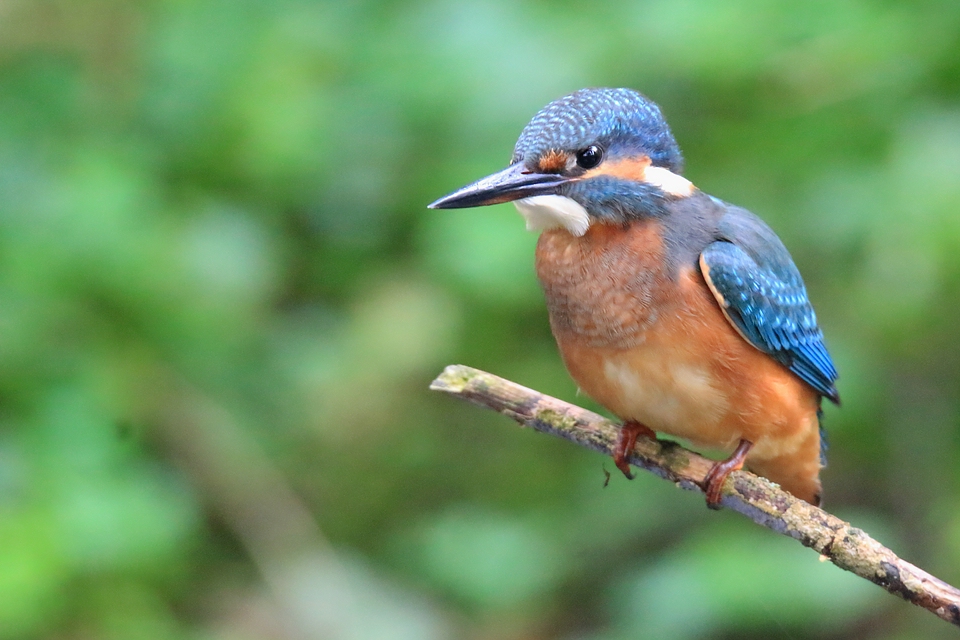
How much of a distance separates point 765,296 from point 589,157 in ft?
1.60

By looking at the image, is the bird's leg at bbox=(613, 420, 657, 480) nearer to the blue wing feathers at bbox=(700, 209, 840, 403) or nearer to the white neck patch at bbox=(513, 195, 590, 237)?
the blue wing feathers at bbox=(700, 209, 840, 403)

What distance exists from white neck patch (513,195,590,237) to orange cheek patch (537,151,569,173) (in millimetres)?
54

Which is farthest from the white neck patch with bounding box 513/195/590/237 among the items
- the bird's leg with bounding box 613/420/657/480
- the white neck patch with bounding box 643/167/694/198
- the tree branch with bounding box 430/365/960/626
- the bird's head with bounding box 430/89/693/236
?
the bird's leg with bounding box 613/420/657/480

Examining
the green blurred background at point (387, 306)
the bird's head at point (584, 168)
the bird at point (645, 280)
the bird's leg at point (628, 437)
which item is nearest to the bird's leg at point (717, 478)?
the bird at point (645, 280)

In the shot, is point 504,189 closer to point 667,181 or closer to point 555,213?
point 555,213

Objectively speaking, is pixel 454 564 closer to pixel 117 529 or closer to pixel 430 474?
pixel 430 474

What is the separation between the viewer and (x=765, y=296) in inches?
89.6

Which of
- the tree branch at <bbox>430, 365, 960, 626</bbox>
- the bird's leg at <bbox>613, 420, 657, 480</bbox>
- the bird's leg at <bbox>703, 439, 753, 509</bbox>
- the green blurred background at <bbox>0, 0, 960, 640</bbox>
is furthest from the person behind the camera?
the green blurred background at <bbox>0, 0, 960, 640</bbox>

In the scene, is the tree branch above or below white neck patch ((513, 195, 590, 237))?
below

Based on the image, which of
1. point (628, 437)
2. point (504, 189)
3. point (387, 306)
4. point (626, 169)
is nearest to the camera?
point (504, 189)

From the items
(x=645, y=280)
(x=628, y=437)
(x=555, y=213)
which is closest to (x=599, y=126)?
(x=555, y=213)

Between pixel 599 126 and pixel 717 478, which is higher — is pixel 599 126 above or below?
above

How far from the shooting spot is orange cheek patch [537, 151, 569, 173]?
83.6 inches

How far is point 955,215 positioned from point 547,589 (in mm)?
1635
